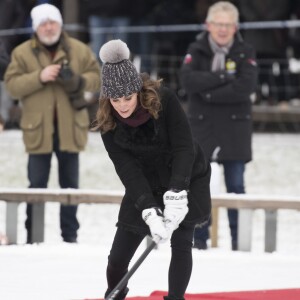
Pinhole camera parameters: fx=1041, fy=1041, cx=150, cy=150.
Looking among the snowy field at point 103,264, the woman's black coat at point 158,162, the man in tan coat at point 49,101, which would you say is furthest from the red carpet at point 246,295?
the man in tan coat at point 49,101

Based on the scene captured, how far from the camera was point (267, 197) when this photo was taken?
250 inches

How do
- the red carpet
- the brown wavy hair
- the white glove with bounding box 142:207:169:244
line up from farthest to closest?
the red carpet → the brown wavy hair → the white glove with bounding box 142:207:169:244

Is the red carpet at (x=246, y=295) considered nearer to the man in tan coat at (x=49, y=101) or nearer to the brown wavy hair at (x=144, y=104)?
the brown wavy hair at (x=144, y=104)

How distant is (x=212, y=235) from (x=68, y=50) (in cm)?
151

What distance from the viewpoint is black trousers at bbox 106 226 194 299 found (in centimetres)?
466

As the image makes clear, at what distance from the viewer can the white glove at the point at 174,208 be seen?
4426mm

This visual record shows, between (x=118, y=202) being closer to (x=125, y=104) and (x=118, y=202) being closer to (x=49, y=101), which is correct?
(x=49, y=101)

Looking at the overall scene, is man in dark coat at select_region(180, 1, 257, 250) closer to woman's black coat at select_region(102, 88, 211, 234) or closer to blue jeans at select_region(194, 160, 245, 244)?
blue jeans at select_region(194, 160, 245, 244)

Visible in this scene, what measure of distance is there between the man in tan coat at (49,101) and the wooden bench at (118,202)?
13 cm

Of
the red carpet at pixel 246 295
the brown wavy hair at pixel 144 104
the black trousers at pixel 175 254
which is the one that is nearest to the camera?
the brown wavy hair at pixel 144 104

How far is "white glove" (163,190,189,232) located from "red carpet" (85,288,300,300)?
0.81 m

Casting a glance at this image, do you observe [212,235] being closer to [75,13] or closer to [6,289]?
[6,289]

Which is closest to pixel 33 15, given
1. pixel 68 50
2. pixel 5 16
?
pixel 68 50

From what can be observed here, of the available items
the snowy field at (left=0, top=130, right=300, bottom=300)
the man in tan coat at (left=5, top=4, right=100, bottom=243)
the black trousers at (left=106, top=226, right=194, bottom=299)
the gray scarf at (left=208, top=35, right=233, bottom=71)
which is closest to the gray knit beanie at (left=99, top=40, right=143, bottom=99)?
the black trousers at (left=106, top=226, right=194, bottom=299)
